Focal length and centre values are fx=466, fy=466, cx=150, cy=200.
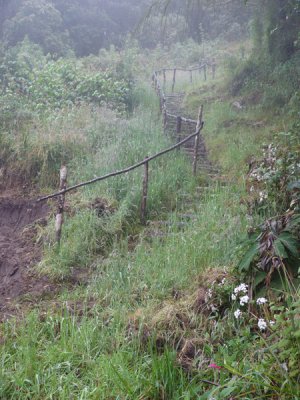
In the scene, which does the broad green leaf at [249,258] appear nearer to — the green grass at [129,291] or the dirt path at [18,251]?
the green grass at [129,291]

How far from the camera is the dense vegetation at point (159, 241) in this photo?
3.49 meters

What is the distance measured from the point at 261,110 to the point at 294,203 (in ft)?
26.8

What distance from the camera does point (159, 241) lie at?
6.50 m

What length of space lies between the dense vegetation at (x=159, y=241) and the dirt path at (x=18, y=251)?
17 cm

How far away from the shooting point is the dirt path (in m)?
5.99

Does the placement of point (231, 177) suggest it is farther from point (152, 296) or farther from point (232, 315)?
point (232, 315)

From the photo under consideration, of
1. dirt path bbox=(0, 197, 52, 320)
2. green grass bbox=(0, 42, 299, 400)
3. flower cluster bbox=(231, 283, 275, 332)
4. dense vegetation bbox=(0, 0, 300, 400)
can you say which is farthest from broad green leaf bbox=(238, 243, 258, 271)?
dirt path bbox=(0, 197, 52, 320)

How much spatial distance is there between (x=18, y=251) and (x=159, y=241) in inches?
93.4

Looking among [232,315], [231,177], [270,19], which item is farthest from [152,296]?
[270,19]

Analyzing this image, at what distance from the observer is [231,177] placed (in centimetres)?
895

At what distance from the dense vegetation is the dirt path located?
6.9 inches

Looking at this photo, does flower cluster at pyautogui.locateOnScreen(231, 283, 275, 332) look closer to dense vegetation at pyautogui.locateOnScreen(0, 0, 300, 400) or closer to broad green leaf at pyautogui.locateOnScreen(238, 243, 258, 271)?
dense vegetation at pyautogui.locateOnScreen(0, 0, 300, 400)

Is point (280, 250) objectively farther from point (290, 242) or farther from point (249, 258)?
point (249, 258)

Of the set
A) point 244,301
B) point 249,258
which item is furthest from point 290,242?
point 244,301
